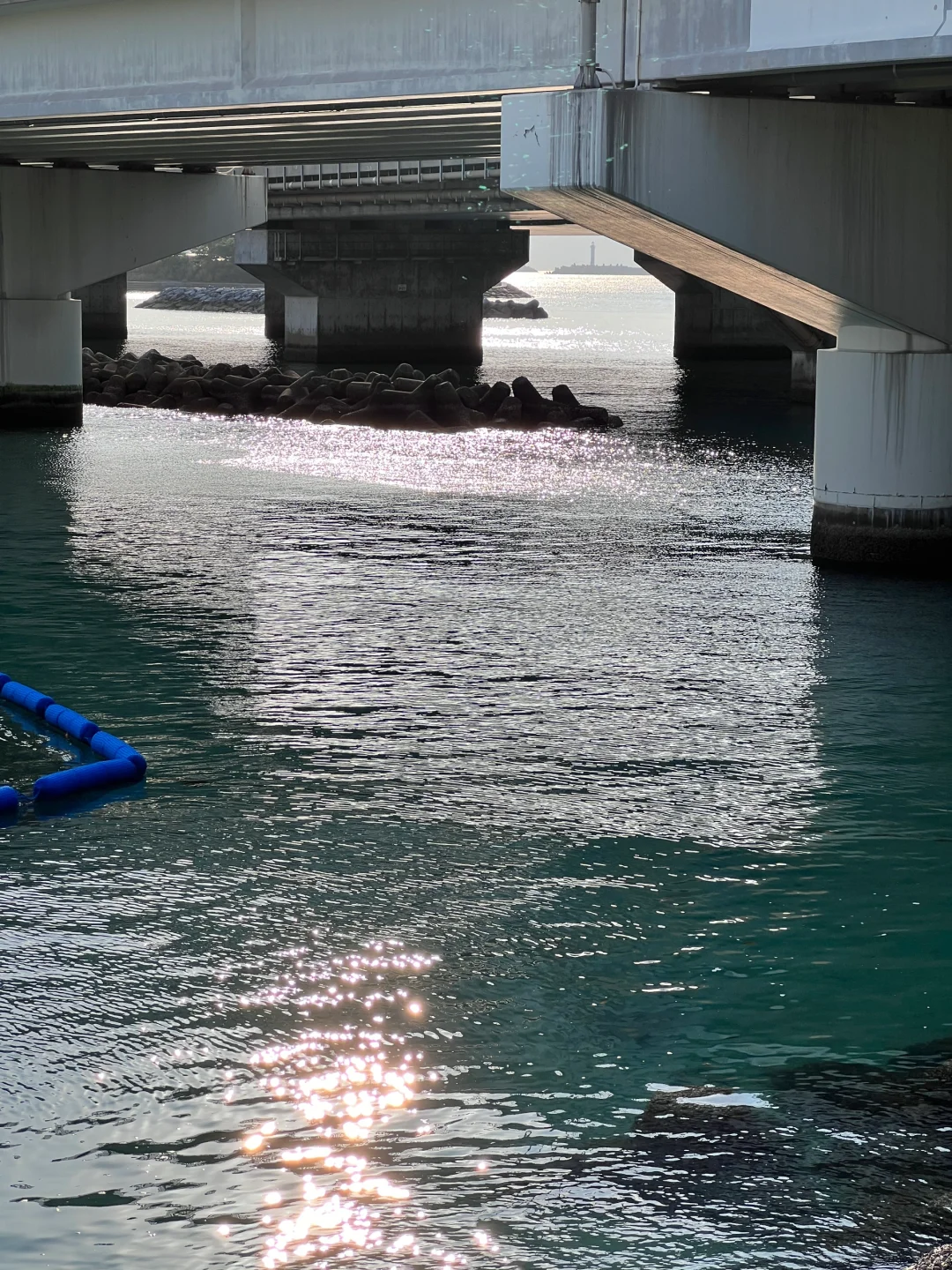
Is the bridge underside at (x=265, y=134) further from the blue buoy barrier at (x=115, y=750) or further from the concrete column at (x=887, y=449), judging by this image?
the blue buoy barrier at (x=115, y=750)

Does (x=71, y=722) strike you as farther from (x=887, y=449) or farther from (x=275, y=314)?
(x=275, y=314)

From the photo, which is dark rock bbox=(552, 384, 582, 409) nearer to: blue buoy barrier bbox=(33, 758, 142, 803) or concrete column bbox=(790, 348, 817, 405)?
concrete column bbox=(790, 348, 817, 405)

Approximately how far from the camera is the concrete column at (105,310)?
3275 inches

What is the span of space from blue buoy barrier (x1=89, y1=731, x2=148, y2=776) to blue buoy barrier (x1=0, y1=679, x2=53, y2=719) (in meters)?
0.99

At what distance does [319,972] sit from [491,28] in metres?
12.7

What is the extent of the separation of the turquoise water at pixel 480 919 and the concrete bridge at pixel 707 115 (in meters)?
1.73

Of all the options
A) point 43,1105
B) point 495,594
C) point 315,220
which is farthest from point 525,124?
point 315,220

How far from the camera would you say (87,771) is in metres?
11.1

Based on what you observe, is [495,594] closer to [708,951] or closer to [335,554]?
[335,554]

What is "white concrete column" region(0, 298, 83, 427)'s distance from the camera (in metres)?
35.1

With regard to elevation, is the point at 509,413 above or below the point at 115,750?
above

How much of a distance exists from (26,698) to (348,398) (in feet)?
94.2

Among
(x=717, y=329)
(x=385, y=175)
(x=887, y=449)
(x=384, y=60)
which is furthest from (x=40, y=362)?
(x=717, y=329)

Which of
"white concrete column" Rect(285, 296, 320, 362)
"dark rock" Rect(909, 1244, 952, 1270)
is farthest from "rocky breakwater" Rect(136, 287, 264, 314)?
"dark rock" Rect(909, 1244, 952, 1270)
